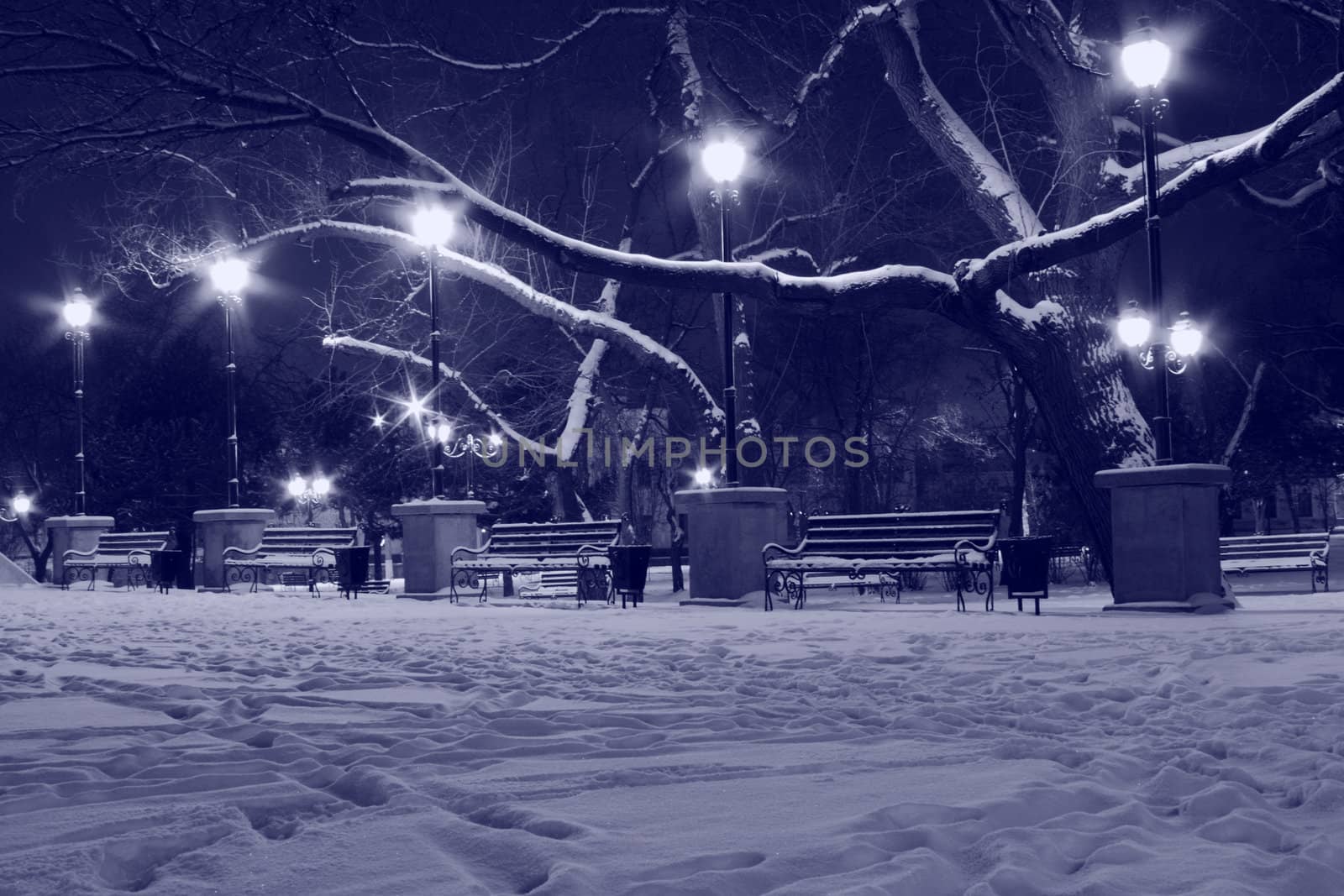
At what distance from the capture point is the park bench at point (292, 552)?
835 inches

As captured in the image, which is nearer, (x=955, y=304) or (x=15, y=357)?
(x=955, y=304)

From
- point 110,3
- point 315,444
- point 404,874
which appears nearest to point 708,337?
point 315,444

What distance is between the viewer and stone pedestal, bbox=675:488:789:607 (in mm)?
14484

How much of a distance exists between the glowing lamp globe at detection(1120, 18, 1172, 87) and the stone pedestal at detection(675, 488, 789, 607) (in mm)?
5980

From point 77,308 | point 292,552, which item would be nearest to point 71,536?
point 77,308

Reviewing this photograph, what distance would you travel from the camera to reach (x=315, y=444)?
4403 cm

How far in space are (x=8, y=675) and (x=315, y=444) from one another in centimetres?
3736

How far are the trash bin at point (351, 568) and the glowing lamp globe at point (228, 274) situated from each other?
16.4ft

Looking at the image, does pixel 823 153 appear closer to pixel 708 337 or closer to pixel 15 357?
pixel 708 337

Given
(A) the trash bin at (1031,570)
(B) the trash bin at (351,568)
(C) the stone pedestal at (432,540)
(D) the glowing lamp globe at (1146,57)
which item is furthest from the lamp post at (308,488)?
(D) the glowing lamp globe at (1146,57)

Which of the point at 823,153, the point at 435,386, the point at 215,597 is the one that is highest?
the point at 823,153

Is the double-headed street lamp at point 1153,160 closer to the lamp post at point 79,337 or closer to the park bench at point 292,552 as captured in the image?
the park bench at point 292,552

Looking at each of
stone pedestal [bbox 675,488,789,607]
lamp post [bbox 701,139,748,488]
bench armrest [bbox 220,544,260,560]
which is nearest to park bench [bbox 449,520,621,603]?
stone pedestal [bbox 675,488,789,607]

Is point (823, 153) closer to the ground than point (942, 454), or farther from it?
farther from it
